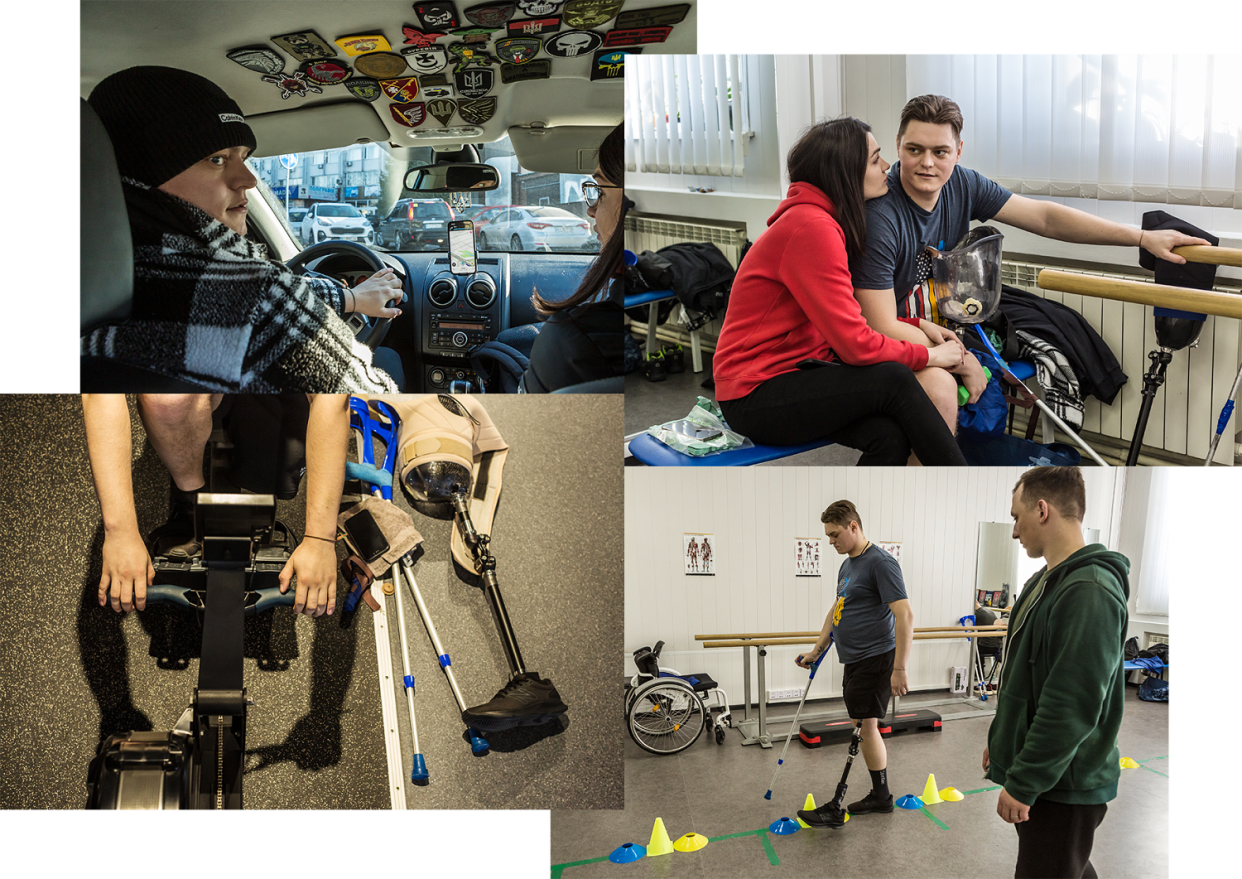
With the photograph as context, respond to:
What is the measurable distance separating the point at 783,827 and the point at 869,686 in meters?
0.47

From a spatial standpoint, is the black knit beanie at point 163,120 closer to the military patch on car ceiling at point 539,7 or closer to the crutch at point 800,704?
the military patch on car ceiling at point 539,7

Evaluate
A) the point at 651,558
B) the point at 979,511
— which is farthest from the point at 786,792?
the point at 979,511

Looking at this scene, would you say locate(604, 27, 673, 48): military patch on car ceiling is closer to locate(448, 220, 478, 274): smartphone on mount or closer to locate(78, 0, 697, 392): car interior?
locate(78, 0, 697, 392): car interior

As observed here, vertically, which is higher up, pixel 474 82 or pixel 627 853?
pixel 474 82

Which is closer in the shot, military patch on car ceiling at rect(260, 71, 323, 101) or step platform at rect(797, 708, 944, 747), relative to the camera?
military patch on car ceiling at rect(260, 71, 323, 101)

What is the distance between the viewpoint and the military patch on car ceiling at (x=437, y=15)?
2.17m

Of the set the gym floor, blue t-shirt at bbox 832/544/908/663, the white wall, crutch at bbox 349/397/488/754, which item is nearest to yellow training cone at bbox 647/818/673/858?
the gym floor

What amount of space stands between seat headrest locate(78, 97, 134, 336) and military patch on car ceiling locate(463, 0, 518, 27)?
0.98 metres

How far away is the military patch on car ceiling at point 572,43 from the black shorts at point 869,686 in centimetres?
183

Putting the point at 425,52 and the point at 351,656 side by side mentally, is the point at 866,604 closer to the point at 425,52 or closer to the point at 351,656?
the point at 351,656

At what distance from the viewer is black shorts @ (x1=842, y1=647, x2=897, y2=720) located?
2.51 meters

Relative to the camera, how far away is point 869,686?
8.24ft

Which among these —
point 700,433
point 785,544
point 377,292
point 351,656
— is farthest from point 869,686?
point 377,292

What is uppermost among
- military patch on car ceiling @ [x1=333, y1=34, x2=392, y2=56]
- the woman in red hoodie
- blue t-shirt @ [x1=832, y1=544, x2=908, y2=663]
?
military patch on car ceiling @ [x1=333, y1=34, x2=392, y2=56]
